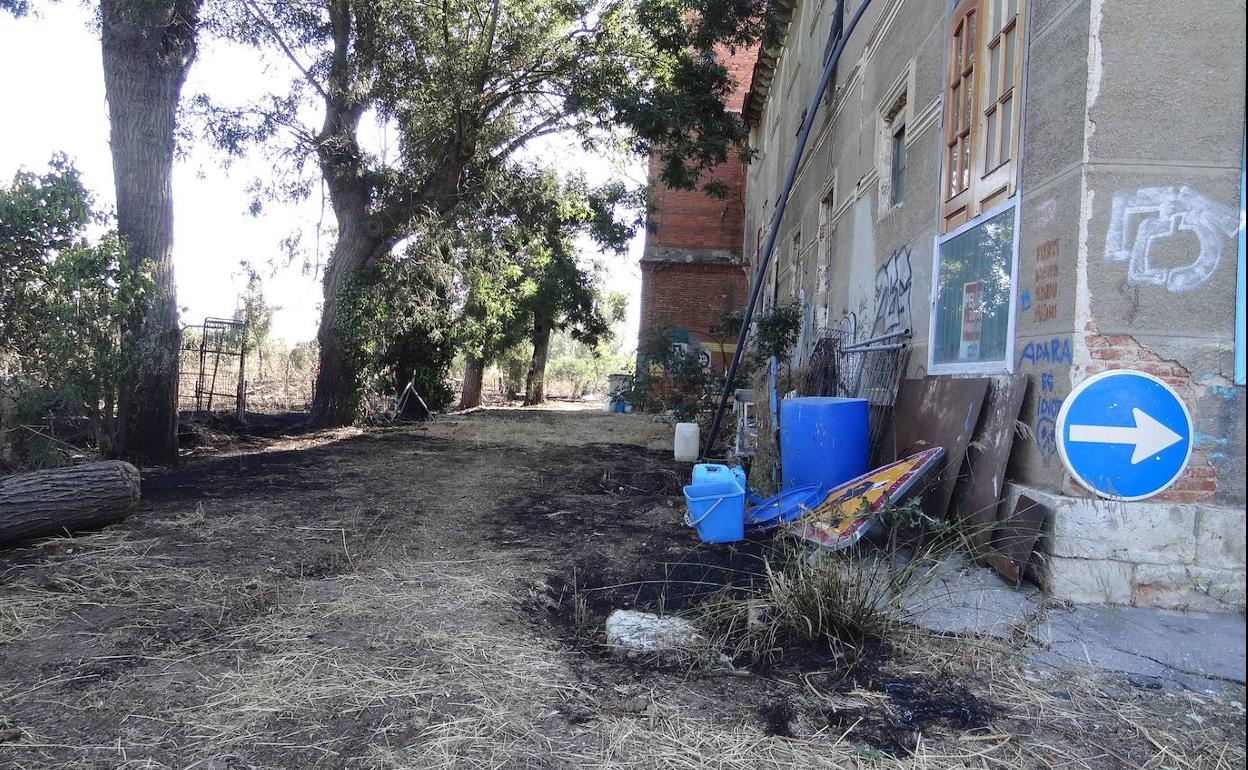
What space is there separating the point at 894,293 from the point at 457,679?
19.0 feet

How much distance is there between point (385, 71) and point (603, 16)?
3.94 meters

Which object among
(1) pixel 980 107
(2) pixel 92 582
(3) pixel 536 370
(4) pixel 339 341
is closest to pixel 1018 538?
(1) pixel 980 107

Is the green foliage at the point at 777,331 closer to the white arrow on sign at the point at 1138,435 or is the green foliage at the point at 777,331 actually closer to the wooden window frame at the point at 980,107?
the wooden window frame at the point at 980,107

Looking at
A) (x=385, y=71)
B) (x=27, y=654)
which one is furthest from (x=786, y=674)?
(x=385, y=71)

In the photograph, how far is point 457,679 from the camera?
3.28m

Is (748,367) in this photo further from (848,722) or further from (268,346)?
(268,346)

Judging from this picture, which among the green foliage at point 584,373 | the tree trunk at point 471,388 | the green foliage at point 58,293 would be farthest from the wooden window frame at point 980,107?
the green foliage at point 584,373

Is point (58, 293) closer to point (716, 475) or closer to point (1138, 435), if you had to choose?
point (716, 475)

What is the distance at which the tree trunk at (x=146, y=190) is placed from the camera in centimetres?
892

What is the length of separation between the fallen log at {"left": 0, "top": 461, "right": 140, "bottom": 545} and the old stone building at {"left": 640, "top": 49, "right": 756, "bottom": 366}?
1882 centimetres

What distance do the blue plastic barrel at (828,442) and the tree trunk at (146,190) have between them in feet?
24.4

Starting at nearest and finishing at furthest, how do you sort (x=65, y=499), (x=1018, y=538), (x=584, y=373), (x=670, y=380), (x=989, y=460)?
(x=1018, y=538) < (x=989, y=460) < (x=65, y=499) < (x=670, y=380) < (x=584, y=373)

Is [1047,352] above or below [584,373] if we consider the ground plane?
below

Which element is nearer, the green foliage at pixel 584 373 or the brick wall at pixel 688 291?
the brick wall at pixel 688 291
